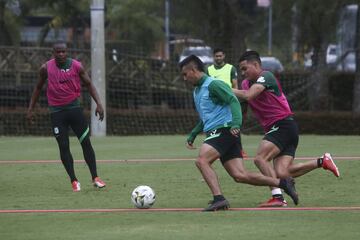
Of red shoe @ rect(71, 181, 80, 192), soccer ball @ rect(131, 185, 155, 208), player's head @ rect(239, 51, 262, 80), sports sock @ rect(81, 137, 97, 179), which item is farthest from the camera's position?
sports sock @ rect(81, 137, 97, 179)

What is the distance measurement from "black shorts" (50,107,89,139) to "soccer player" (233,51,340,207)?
9.25 feet

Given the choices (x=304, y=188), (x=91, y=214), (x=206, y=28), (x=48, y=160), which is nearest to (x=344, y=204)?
(x=304, y=188)

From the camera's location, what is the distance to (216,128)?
1068cm

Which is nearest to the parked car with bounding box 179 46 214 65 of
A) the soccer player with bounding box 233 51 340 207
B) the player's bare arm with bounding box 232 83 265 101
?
the soccer player with bounding box 233 51 340 207

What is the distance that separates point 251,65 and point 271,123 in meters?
0.74

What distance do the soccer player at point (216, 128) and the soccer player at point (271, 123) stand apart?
0.48 metres

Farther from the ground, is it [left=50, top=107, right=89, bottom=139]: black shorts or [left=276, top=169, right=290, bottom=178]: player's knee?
[left=50, top=107, right=89, bottom=139]: black shorts

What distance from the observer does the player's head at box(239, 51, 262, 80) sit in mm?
11195

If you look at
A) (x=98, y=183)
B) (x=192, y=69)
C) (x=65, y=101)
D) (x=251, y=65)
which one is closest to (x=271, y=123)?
(x=251, y=65)

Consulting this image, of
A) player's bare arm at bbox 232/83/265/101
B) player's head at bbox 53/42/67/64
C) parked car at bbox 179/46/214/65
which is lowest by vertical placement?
parked car at bbox 179/46/214/65

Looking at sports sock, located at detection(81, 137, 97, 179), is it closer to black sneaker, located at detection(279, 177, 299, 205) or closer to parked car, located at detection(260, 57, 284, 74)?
black sneaker, located at detection(279, 177, 299, 205)

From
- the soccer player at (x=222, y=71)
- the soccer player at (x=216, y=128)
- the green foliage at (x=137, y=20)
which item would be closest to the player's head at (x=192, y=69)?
the soccer player at (x=216, y=128)

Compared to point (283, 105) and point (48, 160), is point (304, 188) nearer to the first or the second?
point (283, 105)

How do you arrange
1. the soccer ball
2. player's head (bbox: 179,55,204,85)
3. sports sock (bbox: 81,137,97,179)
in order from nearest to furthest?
player's head (bbox: 179,55,204,85) < the soccer ball < sports sock (bbox: 81,137,97,179)
